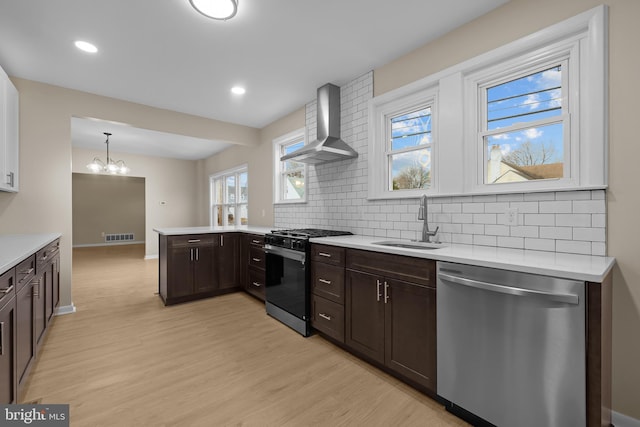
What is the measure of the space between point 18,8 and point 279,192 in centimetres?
327

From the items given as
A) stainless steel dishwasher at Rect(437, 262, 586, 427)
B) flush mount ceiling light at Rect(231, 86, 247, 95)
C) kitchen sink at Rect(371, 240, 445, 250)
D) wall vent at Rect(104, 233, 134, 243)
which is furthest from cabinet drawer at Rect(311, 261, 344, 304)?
wall vent at Rect(104, 233, 134, 243)

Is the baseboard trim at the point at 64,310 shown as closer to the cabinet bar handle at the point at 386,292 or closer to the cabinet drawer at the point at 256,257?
the cabinet drawer at the point at 256,257

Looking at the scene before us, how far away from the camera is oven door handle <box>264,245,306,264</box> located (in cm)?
283

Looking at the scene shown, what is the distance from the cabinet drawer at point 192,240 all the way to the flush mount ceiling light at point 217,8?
2.60m

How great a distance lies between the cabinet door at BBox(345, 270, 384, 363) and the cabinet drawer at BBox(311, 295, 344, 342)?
82 mm

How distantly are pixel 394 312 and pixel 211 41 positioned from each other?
273cm

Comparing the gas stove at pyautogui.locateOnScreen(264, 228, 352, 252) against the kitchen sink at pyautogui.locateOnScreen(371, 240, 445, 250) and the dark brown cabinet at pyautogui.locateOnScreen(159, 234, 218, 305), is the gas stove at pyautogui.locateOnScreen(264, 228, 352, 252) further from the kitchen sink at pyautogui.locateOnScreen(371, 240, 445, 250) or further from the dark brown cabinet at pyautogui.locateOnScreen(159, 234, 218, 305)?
the dark brown cabinet at pyautogui.locateOnScreen(159, 234, 218, 305)

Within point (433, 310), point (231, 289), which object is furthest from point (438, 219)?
point (231, 289)

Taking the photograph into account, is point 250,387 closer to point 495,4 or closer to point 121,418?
point 121,418

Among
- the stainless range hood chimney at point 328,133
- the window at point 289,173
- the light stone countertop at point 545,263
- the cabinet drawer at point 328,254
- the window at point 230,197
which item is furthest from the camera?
the window at point 230,197

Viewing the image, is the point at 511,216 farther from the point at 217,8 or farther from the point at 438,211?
the point at 217,8

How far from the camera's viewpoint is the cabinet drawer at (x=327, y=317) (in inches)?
98.4

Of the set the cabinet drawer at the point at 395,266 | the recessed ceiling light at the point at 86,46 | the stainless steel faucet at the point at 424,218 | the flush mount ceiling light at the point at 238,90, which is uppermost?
the flush mount ceiling light at the point at 238,90

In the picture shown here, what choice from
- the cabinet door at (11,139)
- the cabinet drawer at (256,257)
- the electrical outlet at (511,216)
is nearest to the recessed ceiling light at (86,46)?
the cabinet door at (11,139)
